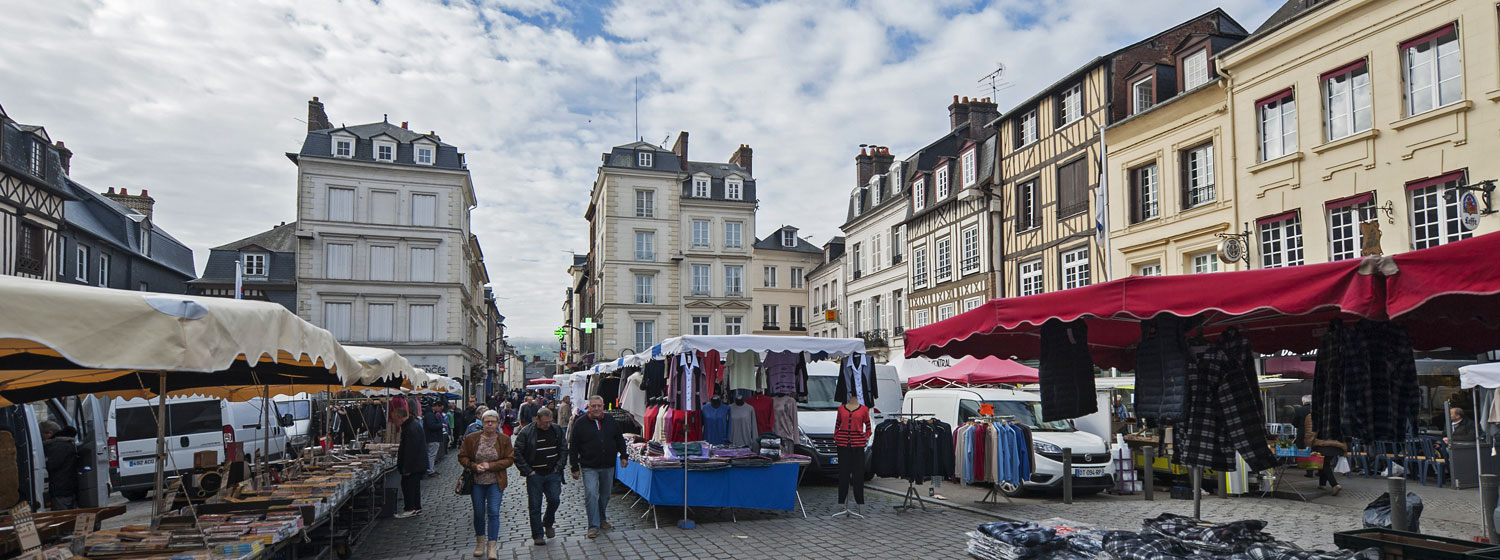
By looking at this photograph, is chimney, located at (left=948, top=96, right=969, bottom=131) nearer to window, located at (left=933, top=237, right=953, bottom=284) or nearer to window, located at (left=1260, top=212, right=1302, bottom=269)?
window, located at (left=933, top=237, right=953, bottom=284)

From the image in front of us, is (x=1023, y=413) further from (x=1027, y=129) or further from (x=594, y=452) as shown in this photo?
(x=1027, y=129)

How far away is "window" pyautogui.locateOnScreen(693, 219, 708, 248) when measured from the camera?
50000mm

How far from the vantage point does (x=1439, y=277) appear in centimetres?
391

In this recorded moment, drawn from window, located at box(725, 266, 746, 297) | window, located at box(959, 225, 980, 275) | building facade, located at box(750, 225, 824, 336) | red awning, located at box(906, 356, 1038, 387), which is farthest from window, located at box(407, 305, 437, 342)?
red awning, located at box(906, 356, 1038, 387)

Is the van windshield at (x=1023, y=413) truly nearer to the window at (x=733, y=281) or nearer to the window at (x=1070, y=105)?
the window at (x=1070, y=105)

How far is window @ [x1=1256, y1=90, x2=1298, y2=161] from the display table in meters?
12.3

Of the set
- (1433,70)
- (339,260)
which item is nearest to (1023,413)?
(1433,70)

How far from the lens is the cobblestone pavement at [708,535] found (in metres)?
9.08

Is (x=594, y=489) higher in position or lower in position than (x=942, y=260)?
lower

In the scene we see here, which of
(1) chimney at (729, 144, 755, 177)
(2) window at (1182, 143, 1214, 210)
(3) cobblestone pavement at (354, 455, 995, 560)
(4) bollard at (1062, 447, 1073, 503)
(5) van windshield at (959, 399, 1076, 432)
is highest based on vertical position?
(1) chimney at (729, 144, 755, 177)

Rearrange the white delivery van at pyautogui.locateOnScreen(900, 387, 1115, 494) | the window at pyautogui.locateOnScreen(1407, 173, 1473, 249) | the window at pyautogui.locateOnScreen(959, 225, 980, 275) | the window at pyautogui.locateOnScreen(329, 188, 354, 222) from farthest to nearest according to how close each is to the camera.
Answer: the window at pyautogui.locateOnScreen(329, 188, 354, 222), the window at pyautogui.locateOnScreen(959, 225, 980, 275), the window at pyautogui.locateOnScreen(1407, 173, 1473, 249), the white delivery van at pyautogui.locateOnScreen(900, 387, 1115, 494)

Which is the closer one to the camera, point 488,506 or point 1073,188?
point 488,506

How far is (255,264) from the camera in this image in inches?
1692

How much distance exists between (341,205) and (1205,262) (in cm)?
3730
